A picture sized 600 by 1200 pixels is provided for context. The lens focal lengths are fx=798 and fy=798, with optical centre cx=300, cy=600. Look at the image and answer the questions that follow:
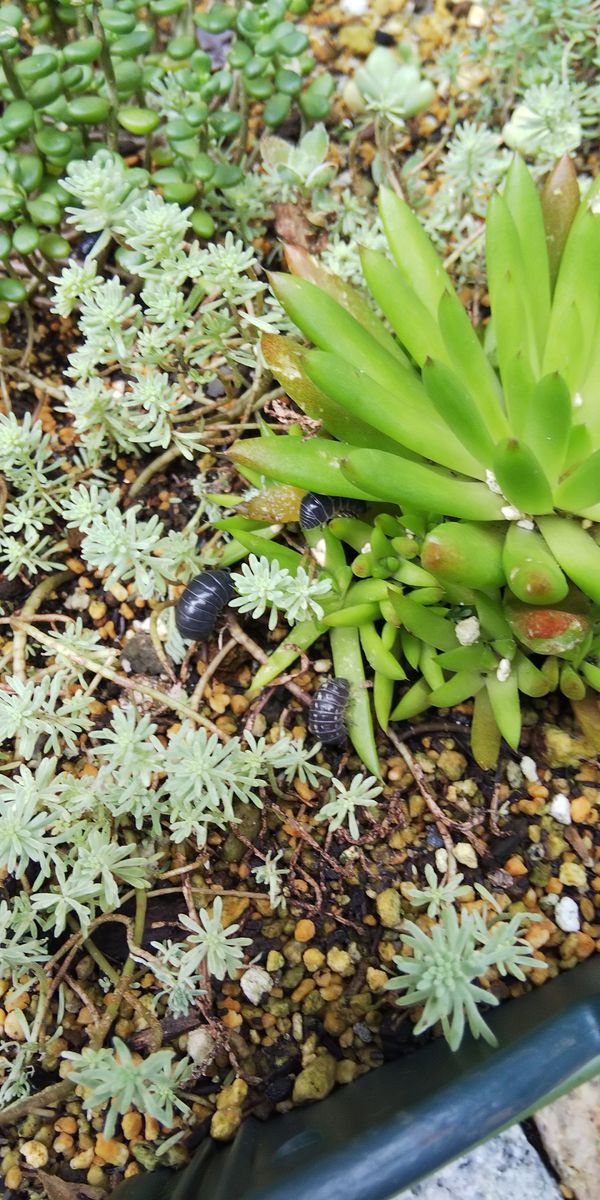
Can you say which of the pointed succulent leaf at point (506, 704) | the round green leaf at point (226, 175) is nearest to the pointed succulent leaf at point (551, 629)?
the pointed succulent leaf at point (506, 704)

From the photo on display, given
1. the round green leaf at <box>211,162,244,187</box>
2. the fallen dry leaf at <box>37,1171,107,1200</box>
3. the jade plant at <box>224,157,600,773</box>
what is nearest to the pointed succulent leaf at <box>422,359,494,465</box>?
the jade plant at <box>224,157,600,773</box>

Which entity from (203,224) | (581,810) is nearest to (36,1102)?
(581,810)

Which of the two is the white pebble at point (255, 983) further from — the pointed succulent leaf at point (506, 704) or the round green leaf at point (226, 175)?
the round green leaf at point (226, 175)

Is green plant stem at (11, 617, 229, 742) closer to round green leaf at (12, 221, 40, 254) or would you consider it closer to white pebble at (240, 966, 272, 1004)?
white pebble at (240, 966, 272, 1004)

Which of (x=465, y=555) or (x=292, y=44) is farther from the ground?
(x=292, y=44)

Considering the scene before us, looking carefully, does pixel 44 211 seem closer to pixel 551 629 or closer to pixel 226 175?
pixel 226 175
